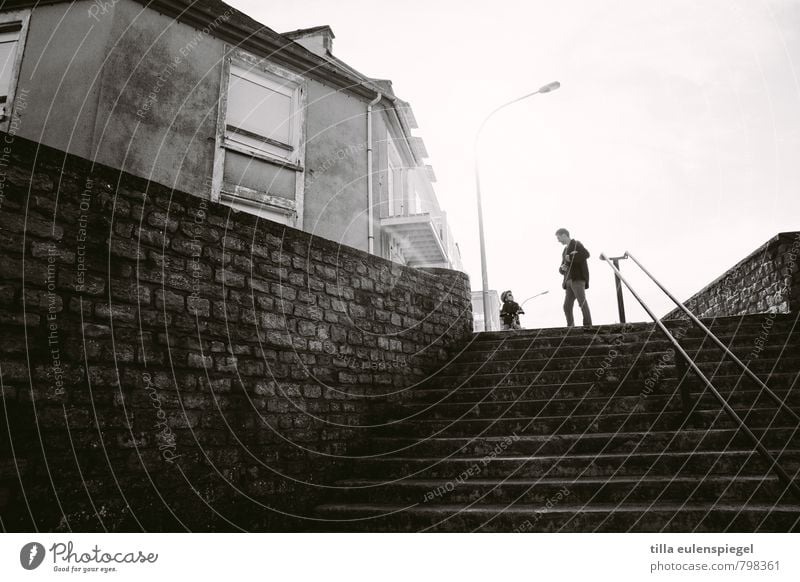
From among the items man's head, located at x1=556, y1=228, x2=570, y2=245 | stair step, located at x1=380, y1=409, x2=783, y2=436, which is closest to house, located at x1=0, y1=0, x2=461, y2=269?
man's head, located at x1=556, y1=228, x2=570, y2=245

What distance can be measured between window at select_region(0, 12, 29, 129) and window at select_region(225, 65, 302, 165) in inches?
115

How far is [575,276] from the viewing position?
7.30 m

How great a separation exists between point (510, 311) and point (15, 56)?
9.47m

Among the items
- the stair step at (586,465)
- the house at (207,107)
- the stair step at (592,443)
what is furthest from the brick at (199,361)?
the house at (207,107)

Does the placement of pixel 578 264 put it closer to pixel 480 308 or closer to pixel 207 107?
pixel 207 107

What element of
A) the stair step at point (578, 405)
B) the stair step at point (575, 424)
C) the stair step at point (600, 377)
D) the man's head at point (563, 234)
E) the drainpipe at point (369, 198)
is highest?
the drainpipe at point (369, 198)

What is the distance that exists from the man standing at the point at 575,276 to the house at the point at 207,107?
3.85 meters

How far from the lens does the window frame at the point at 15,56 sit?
7.09m

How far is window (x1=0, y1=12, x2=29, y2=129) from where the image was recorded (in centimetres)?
717

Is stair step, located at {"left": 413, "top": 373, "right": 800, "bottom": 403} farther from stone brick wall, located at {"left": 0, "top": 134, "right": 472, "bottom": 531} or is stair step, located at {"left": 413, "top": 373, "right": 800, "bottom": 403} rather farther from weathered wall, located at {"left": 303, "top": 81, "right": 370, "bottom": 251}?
weathered wall, located at {"left": 303, "top": 81, "right": 370, "bottom": 251}

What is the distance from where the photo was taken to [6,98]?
719cm

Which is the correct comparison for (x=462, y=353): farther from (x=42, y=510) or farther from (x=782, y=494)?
(x=42, y=510)

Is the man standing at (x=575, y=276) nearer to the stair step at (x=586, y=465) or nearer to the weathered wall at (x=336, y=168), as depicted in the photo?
the stair step at (x=586, y=465)

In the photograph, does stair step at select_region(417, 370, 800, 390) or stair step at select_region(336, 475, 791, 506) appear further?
stair step at select_region(417, 370, 800, 390)
